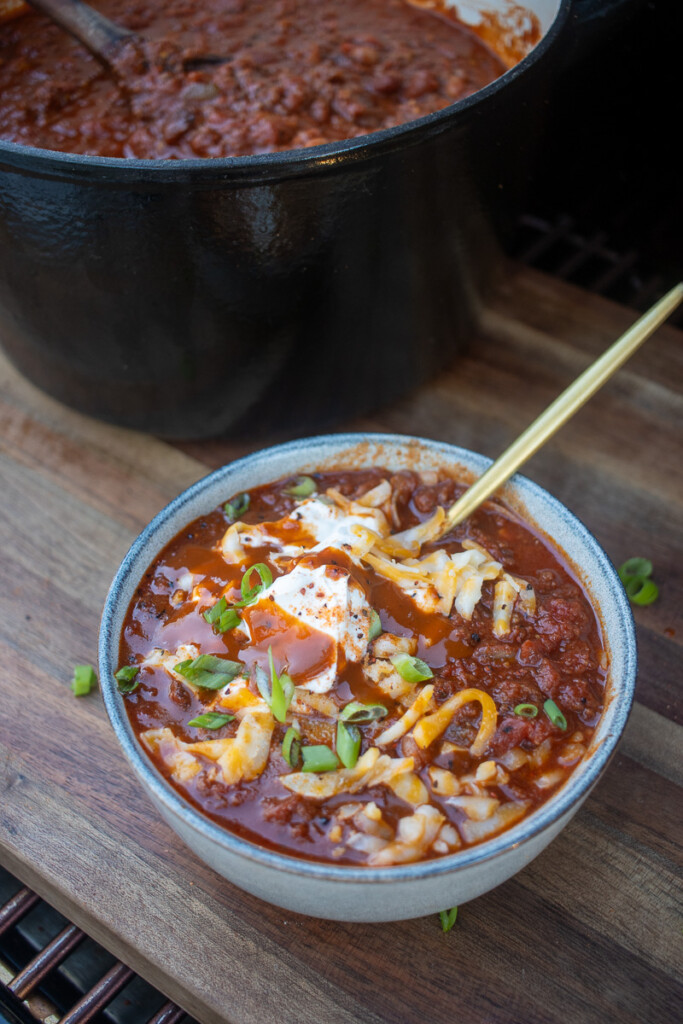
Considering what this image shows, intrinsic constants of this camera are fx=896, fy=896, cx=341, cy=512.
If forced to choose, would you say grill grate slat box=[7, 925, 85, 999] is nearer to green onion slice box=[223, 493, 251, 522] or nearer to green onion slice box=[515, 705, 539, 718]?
green onion slice box=[223, 493, 251, 522]

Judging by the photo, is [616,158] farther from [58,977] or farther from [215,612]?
[58,977]

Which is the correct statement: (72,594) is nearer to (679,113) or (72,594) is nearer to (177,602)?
(177,602)

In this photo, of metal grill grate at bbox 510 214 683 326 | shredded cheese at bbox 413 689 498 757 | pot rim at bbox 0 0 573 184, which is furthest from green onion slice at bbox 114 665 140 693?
metal grill grate at bbox 510 214 683 326

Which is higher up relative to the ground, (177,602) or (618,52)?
(618,52)

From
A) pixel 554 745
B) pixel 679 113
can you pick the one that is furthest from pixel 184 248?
pixel 679 113

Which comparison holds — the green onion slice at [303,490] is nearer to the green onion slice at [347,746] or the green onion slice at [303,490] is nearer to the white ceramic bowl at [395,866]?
the white ceramic bowl at [395,866]
